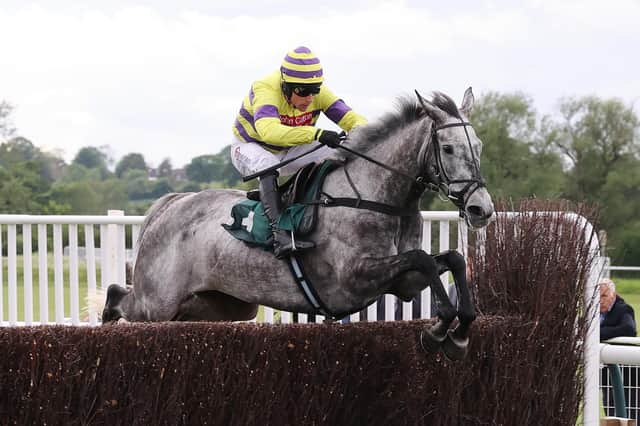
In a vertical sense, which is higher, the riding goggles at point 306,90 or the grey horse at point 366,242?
the riding goggles at point 306,90

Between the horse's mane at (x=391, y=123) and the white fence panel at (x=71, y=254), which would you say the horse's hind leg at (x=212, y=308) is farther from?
the horse's mane at (x=391, y=123)

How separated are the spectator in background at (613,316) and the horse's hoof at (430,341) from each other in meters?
2.09

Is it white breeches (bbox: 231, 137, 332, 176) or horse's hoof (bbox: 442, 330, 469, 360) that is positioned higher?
white breeches (bbox: 231, 137, 332, 176)

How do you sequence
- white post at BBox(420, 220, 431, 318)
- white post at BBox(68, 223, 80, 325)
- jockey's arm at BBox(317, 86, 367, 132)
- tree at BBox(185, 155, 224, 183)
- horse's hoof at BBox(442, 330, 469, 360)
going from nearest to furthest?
horse's hoof at BBox(442, 330, 469, 360) < jockey's arm at BBox(317, 86, 367, 132) < white post at BBox(420, 220, 431, 318) < white post at BBox(68, 223, 80, 325) < tree at BBox(185, 155, 224, 183)

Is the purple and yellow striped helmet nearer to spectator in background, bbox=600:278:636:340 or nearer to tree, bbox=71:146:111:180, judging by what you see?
spectator in background, bbox=600:278:636:340

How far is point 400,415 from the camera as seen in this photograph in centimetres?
450

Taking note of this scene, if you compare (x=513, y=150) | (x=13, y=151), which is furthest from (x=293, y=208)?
(x=13, y=151)

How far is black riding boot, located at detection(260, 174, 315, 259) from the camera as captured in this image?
4.90m

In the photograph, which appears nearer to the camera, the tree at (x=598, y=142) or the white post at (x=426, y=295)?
the white post at (x=426, y=295)

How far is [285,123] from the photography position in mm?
5324

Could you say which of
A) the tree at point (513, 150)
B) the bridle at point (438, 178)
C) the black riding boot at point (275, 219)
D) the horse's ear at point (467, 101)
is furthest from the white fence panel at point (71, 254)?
the tree at point (513, 150)

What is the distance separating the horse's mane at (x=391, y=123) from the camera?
4.95m

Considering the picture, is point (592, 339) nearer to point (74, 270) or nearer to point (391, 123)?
point (391, 123)

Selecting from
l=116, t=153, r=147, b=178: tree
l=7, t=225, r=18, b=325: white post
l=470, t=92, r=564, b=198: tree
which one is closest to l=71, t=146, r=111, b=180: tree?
l=116, t=153, r=147, b=178: tree
